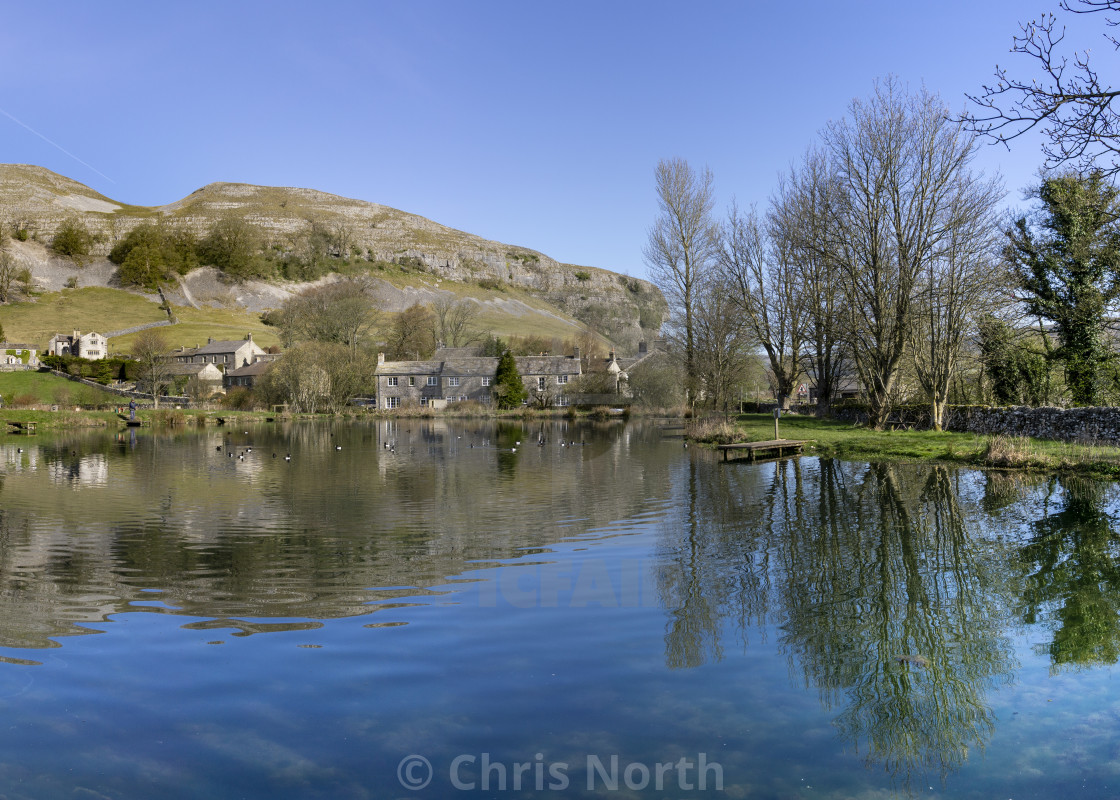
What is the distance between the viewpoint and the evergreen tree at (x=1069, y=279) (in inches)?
1120

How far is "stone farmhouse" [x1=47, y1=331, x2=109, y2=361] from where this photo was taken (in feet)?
302

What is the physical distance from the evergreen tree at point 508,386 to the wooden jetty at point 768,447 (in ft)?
152

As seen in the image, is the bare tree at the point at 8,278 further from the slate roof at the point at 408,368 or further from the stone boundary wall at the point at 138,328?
the slate roof at the point at 408,368

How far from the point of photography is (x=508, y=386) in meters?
73.6

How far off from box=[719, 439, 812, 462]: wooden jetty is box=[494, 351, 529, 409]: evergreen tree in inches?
1825

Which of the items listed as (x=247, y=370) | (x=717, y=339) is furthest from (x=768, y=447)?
(x=247, y=370)

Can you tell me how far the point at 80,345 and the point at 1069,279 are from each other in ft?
340

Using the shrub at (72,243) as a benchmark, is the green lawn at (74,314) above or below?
below

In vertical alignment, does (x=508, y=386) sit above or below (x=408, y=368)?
below

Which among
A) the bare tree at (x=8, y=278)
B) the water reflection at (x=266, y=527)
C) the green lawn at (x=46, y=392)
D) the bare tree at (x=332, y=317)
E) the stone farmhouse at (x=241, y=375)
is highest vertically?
the bare tree at (x=8, y=278)

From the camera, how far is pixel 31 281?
119 meters

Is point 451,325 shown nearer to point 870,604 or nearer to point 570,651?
point 870,604

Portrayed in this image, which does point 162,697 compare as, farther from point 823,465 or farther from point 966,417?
point 966,417

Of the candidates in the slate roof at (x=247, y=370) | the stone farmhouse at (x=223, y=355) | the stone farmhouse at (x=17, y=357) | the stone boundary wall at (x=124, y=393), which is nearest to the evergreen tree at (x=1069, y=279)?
the stone boundary wall at (x=124, y=393)
